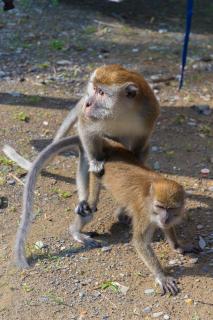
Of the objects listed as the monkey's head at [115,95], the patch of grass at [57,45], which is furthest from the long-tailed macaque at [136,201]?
the patch of grass at [57,45]

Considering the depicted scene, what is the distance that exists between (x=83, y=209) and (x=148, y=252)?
30.2 inches

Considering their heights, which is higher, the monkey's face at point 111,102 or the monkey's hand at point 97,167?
the monkey's face at point 111,102

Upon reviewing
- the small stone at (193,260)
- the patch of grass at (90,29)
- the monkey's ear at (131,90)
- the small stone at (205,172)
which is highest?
the monkey's ear at (131,90)

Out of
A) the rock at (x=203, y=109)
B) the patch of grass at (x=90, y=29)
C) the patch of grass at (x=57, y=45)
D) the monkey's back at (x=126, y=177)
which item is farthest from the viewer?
the patch of grass at (x=90, y=29)

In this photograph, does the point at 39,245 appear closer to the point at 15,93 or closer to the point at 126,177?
the point at 126,177

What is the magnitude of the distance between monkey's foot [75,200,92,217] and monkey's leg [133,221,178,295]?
1.86 ft

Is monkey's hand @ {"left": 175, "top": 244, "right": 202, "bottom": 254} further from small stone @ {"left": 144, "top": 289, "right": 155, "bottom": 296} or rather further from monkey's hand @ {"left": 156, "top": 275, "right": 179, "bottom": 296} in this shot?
small stone @ {"left": 144, "top": 289, "right": 155, "bottom": 296}

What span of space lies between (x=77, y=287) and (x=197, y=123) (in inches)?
120

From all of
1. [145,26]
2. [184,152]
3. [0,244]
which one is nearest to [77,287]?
[0,244]

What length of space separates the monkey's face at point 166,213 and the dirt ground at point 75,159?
0.51m

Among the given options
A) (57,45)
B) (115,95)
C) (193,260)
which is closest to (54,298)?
(193,260)

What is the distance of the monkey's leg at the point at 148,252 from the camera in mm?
4938

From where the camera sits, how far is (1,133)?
7.05m

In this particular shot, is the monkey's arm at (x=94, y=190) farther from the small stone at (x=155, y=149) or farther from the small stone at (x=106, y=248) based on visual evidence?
the small stone at (x=155, y=149)
